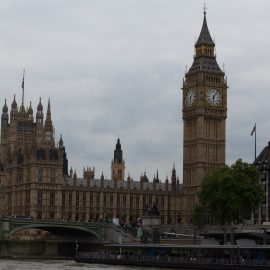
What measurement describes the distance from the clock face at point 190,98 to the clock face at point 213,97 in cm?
260

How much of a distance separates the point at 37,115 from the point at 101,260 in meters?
103

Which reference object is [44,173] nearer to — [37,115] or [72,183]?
[72,183]

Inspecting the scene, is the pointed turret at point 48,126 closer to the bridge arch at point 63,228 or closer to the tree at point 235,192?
the bridge arch at point 63,228

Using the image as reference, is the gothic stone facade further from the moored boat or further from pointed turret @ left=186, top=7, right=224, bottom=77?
the moored boat

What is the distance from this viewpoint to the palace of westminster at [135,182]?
14462 cm

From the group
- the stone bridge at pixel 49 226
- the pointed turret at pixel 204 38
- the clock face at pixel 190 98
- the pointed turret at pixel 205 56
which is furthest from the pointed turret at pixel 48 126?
the stone bridge at pixel 49 226

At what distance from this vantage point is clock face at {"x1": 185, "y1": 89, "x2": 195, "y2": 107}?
481 ft

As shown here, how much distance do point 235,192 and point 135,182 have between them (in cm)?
6170

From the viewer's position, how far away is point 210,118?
146250 mm

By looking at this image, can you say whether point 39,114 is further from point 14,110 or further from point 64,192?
point 64,192

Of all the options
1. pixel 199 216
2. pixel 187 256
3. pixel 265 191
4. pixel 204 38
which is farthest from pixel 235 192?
pixel 204 38

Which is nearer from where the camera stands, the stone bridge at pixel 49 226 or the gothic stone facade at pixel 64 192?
the stone bridge at pixel 49 226

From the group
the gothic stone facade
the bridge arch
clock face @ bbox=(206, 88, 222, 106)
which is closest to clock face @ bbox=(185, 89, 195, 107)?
clock face @ bbox=(206, 88, 222, 106)

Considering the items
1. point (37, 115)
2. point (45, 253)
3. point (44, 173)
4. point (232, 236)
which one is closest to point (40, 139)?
point (37, 115)
